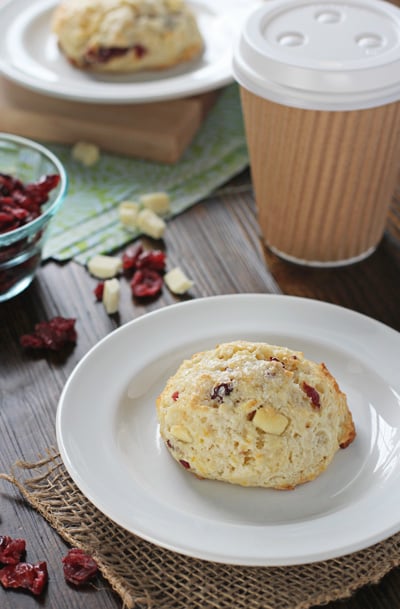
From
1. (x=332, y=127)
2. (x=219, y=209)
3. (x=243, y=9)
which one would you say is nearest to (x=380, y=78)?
(x=332, y=127)

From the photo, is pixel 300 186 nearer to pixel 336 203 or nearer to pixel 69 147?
pixel 336 203

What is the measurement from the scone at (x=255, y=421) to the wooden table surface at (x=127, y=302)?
0.72ft

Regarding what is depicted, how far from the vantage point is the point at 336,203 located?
173cm

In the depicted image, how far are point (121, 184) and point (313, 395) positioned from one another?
1041 millimetres

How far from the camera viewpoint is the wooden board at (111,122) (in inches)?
85.0

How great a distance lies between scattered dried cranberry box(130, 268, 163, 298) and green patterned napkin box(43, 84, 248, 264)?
0.15 meters

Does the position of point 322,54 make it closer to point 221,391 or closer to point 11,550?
point 221,391

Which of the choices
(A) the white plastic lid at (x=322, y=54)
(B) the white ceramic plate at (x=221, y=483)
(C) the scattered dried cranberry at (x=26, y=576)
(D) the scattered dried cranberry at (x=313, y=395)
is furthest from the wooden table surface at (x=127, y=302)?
(A) the white plastic lid at (x=322, y=54)

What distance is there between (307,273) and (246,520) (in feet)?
2.50

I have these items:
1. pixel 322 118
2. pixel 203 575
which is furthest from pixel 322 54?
pixel 203 575

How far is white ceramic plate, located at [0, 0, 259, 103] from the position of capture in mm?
2059

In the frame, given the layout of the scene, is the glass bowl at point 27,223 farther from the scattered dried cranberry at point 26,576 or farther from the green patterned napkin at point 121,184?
the scattered dried cranberry at point 26,576

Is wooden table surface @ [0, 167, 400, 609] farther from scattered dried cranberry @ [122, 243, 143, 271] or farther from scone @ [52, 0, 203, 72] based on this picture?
scone @ [52, 0, 203, 72]

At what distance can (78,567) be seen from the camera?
1.21m
